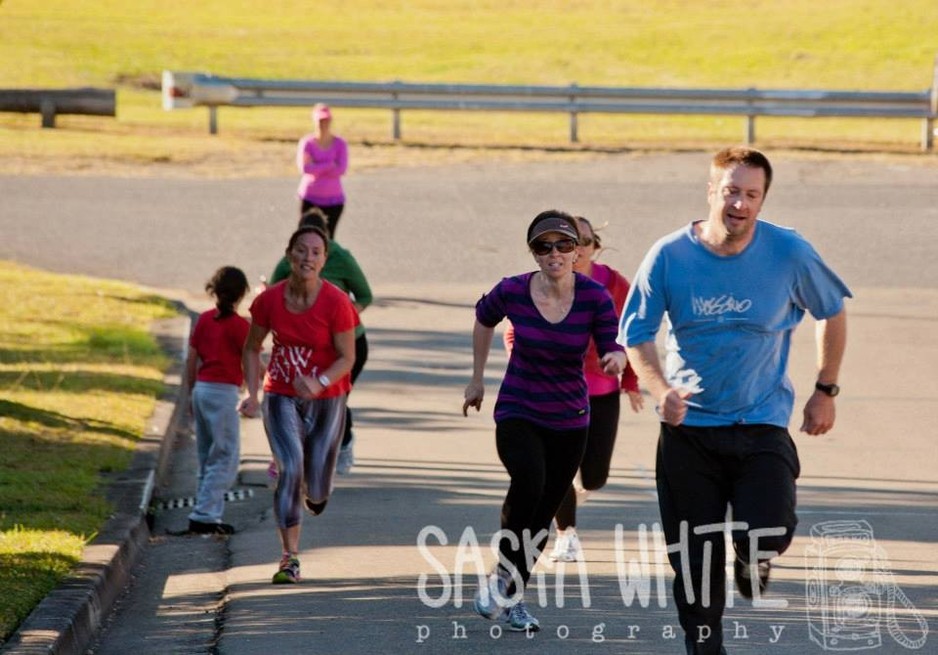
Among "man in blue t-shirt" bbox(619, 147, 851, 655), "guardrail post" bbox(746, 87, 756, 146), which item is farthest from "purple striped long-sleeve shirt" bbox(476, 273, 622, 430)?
"guardrail post" bbox(746, 87, 756, 146)

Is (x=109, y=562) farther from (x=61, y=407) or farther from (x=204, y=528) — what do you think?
(x=61, y=407)

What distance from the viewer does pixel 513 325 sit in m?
7.65

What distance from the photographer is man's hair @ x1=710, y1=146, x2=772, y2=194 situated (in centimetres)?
630

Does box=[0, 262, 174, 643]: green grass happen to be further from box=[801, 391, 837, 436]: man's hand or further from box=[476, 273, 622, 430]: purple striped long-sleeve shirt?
box=[801, 391, 837, 436]: man's hand

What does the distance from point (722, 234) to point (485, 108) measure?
24.7 m

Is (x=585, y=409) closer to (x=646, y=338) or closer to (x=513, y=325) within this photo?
(x=513, y=325)

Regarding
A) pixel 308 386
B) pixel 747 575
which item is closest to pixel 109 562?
pixel 308 386

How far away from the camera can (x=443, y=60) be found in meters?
49.6

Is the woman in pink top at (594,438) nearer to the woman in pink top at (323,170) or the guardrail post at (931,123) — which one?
the woman in pink top at (323,170)

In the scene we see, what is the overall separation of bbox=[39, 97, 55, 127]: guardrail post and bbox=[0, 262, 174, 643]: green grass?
39.4 ft

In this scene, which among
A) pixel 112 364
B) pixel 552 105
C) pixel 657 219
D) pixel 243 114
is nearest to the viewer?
pixel 112 364

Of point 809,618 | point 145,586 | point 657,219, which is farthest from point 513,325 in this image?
point 657,219

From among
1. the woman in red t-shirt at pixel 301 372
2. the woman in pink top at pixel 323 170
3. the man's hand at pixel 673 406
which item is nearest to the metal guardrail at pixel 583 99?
the woman in pink top at pixel 323 170

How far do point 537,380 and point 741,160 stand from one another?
5.47 ft
